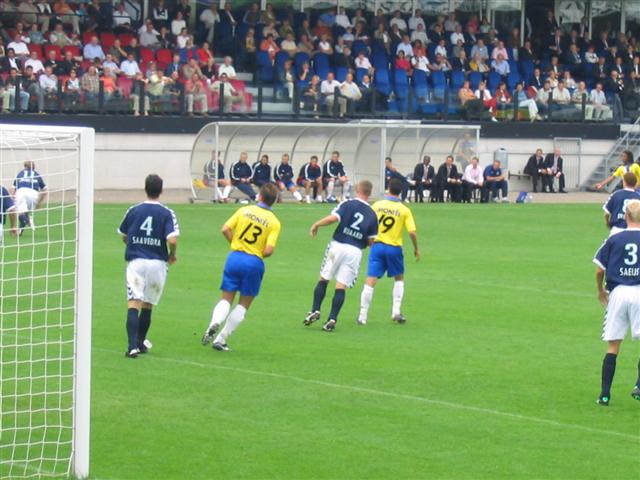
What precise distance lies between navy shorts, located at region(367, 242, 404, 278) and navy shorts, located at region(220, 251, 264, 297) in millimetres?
2982

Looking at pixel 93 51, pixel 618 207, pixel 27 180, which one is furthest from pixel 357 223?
pixel 93 51

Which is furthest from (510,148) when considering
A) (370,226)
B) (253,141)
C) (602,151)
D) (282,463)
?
(282,463)

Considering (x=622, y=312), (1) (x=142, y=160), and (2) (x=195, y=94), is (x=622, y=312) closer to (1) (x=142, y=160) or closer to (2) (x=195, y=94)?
(1) (x=142, y=160)

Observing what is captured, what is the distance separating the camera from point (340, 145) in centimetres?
3844

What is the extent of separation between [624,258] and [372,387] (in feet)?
8.98

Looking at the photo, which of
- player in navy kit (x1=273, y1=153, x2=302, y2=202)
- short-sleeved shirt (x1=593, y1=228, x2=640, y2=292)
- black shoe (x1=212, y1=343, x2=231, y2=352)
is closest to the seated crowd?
player in navy kit (x1=273, y1=153, x2=302, y2=202)

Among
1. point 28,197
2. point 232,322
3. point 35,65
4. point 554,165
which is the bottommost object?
point 232,322

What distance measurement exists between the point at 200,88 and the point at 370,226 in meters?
23.4

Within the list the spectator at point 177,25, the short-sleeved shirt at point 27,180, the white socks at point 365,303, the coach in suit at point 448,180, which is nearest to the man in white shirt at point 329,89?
the coach in suit at point 448,180

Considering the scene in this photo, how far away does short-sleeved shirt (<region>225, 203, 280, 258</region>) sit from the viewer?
557 inches

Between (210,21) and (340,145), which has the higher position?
(210,21)

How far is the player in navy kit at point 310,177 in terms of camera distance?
121ft

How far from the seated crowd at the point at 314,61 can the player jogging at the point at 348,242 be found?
20.9m

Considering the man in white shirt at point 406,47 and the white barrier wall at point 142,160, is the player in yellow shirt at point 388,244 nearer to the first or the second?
the white barrier wall at point 142,160
